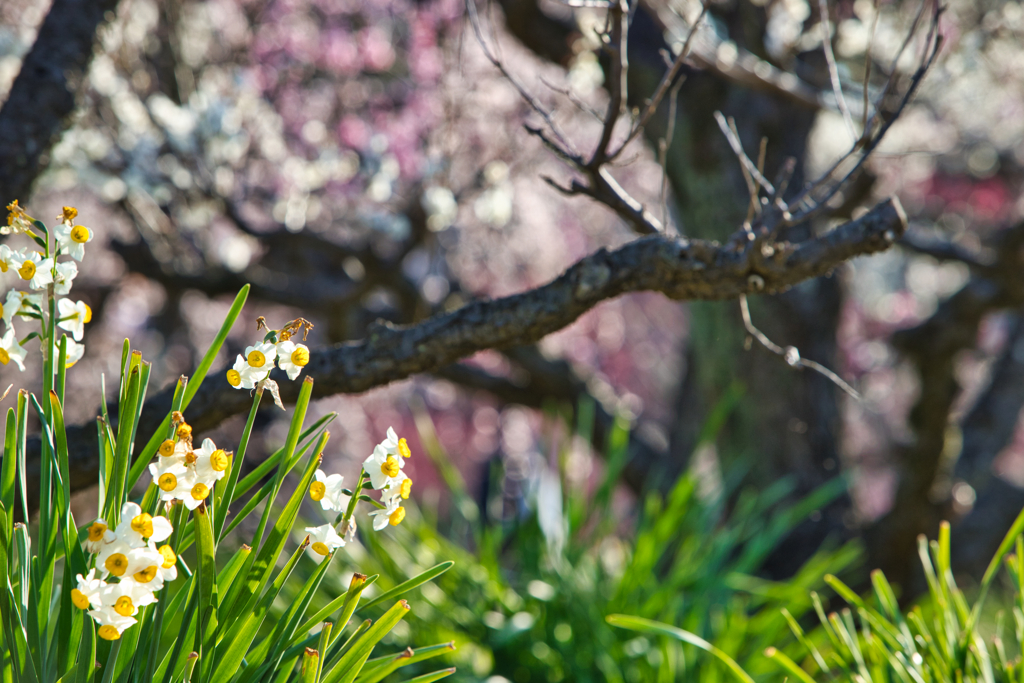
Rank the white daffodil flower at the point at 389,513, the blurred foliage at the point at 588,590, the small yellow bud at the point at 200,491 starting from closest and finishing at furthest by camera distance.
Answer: the small yellow bud at the point at 200,491, the white daffodil flower at the point at 389,513, the blurred foliage at the point at 588,590

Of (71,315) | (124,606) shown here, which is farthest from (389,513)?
(71,315)

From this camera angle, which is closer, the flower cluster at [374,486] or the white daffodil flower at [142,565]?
the white daffodil flower at [142,565]

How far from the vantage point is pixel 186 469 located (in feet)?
3.28

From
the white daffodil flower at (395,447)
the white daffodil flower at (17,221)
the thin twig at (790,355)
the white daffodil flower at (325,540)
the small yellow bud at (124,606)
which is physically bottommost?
the small yellow bud at (124,606)

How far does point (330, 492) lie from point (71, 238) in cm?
55

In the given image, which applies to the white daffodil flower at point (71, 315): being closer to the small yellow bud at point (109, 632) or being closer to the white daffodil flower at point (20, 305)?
the white daffodil flower at point (20, 305)

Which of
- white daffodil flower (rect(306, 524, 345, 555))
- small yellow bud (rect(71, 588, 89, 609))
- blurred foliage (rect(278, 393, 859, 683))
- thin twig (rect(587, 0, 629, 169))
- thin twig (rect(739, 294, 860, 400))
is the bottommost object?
blurred foliage (rect(278, 393, 859, 683))

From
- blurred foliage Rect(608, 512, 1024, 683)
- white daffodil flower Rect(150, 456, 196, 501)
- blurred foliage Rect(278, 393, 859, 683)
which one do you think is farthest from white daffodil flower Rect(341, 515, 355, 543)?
blurred foliage Rect(278, 393, 859, 683)

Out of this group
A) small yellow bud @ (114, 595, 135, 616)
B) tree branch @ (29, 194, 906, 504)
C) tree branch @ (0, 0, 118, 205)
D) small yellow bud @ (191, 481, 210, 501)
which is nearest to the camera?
small yellow bud @ (114, 595, 135, 616)

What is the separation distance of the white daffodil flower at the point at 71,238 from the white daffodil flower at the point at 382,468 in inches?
21.0

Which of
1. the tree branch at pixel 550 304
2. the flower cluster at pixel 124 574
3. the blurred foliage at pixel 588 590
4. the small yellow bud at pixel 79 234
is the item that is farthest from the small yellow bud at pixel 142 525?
the blurred foliage at pixel 588 590

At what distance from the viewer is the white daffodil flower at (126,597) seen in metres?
0.87

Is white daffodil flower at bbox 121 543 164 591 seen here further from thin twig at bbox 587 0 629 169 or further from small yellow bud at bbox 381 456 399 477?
thin twig at bbox 587 0 629 169

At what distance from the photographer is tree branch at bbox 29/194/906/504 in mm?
1425
